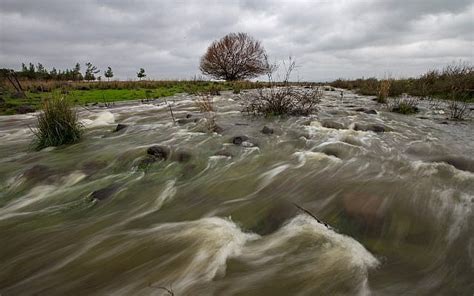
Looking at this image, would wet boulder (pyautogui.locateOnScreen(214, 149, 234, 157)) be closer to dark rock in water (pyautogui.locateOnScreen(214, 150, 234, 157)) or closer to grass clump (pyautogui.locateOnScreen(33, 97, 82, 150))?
dark rock in water (pyautogui.locateOnScreen(214, 150, 234, 157))

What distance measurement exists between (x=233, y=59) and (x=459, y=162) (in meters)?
42.7

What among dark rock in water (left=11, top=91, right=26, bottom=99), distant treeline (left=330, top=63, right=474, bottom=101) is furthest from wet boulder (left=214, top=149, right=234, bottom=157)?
dark rock in water (left=11, top=91, right=26, bottom=99)

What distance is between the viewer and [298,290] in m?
2.30

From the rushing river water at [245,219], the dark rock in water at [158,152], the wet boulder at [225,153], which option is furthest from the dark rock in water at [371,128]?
the dark rock in water at [158,152]

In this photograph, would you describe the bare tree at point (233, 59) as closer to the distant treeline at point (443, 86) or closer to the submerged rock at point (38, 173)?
the distant treeline at point (443, 86)

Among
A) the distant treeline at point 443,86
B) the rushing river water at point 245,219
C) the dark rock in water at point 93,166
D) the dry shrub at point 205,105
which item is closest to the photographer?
the rushing river water at point 245,219

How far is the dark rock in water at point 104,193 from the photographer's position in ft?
13.2

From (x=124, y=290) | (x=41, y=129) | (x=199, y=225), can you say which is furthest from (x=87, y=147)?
(x=124, y=290)

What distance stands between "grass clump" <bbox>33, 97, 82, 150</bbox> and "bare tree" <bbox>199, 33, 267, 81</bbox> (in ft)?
127

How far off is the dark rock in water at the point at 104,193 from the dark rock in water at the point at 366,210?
281cm

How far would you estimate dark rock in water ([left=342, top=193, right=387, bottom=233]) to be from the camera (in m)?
3.05

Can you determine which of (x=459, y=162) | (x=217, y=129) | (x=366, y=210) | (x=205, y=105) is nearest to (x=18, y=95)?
(x=205, y=105)

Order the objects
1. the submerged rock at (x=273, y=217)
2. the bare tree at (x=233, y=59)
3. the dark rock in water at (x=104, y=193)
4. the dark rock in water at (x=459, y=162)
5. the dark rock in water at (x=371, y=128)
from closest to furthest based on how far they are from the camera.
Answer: the submerged rock at (x=273, y=217), the dark rock in water at (x=104, y=193), the dark rock in water at (x=459, y=162), the dark rock in water at (x=371, y=128), the bare tree at (x=233, y=59)

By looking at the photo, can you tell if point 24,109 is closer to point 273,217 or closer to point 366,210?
point 273,217
